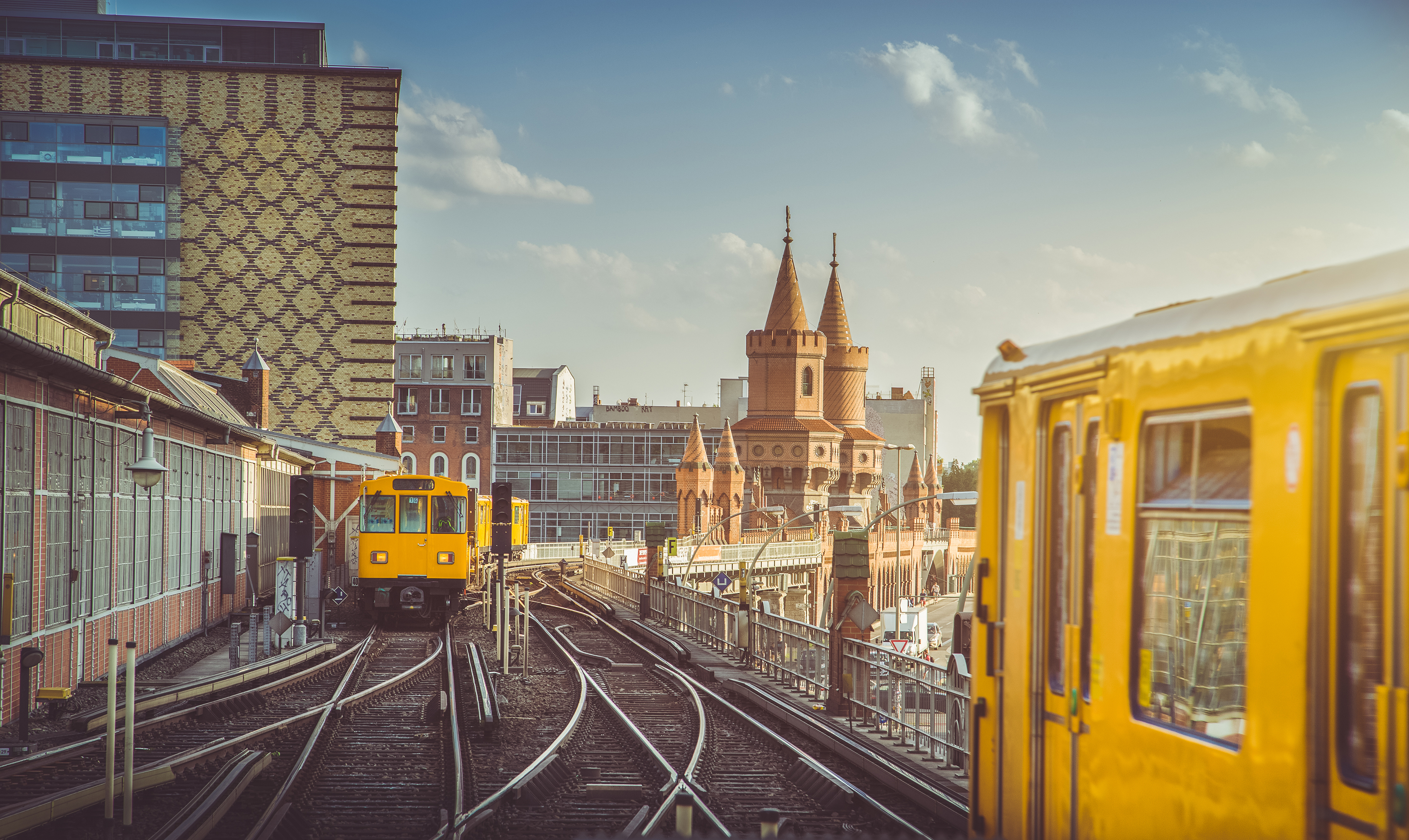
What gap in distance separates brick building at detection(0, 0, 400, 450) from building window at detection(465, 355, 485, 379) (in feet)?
156

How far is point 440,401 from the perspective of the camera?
10125cm

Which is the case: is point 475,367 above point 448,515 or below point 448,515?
above

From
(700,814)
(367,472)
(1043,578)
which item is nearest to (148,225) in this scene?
(367,472)

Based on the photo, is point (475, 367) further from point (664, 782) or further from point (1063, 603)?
point (1063, 603)

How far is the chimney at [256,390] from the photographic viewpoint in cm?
4878

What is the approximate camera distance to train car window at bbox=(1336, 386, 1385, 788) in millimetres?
4305

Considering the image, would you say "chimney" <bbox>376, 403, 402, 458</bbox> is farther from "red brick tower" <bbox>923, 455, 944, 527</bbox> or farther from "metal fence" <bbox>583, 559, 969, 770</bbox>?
"red brick tower" <bbox>923, 455, 944, 527</bbox>

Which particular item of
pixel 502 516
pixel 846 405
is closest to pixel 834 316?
pixel 846 405

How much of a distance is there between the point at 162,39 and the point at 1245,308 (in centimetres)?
5740

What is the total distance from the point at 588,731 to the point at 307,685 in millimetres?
5807

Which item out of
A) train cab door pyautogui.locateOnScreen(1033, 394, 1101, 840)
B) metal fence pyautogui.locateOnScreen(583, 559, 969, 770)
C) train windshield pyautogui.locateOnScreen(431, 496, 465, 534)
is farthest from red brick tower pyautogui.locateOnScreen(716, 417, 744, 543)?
train cab door pyautogui.locateOnScreen(1033, 394, 1101, 840)

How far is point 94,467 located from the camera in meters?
18.5

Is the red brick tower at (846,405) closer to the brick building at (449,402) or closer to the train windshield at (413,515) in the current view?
the brick building at (449,402)

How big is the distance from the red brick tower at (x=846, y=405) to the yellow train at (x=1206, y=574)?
335ft
